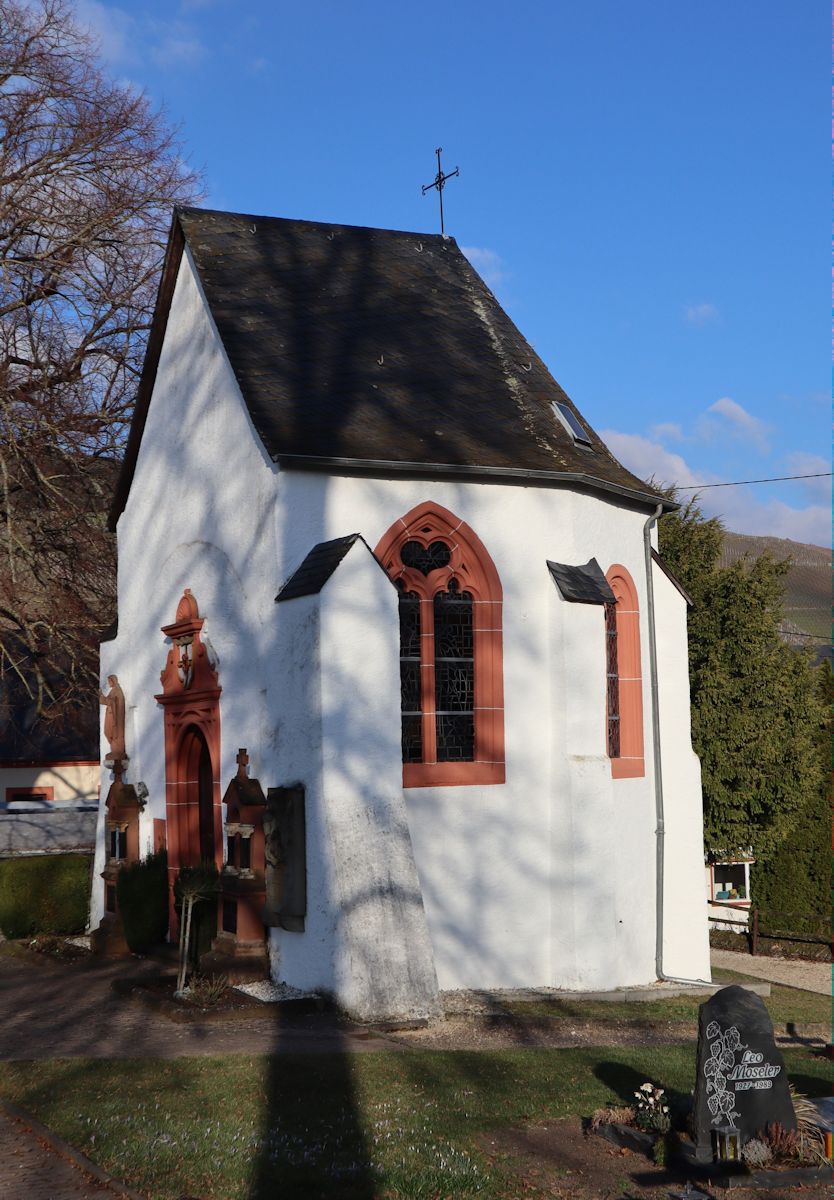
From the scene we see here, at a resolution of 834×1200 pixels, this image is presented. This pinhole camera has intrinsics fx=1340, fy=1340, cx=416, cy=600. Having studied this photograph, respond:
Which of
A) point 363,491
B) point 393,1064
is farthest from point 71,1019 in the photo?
point 363,491

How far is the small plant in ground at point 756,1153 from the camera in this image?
24.2 feet

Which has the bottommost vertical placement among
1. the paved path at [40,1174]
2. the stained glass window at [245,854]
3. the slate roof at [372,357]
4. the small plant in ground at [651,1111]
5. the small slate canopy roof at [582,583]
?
the paved path at [40,1174]

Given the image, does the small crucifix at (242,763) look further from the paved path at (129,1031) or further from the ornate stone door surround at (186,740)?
the paved path at (129,1031)

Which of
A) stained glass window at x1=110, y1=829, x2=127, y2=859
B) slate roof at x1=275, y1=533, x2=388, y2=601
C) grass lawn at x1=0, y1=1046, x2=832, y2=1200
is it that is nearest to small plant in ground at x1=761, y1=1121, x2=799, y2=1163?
grass lawn at x1=0, y1=1046, x2=832, y2=1200

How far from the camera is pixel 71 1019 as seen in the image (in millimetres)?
11844

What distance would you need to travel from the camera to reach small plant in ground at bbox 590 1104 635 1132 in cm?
800

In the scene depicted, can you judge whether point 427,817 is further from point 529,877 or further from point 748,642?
point 748,642

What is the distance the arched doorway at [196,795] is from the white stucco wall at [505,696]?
1359 mm

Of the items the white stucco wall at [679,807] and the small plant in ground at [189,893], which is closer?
the small plant in ground at [189,893]

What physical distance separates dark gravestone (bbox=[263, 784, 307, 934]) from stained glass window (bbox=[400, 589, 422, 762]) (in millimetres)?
1632

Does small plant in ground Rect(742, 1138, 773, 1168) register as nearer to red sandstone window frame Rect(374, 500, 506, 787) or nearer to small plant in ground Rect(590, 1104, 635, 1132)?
small plant in ground Rect(590, 1104, 635, 1132)

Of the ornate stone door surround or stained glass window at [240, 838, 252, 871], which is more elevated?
the ornate stone door surround

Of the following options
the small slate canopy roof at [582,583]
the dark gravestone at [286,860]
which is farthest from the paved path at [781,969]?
the dark gravestone at [286,860]

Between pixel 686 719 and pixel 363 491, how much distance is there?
5774 millimetres
